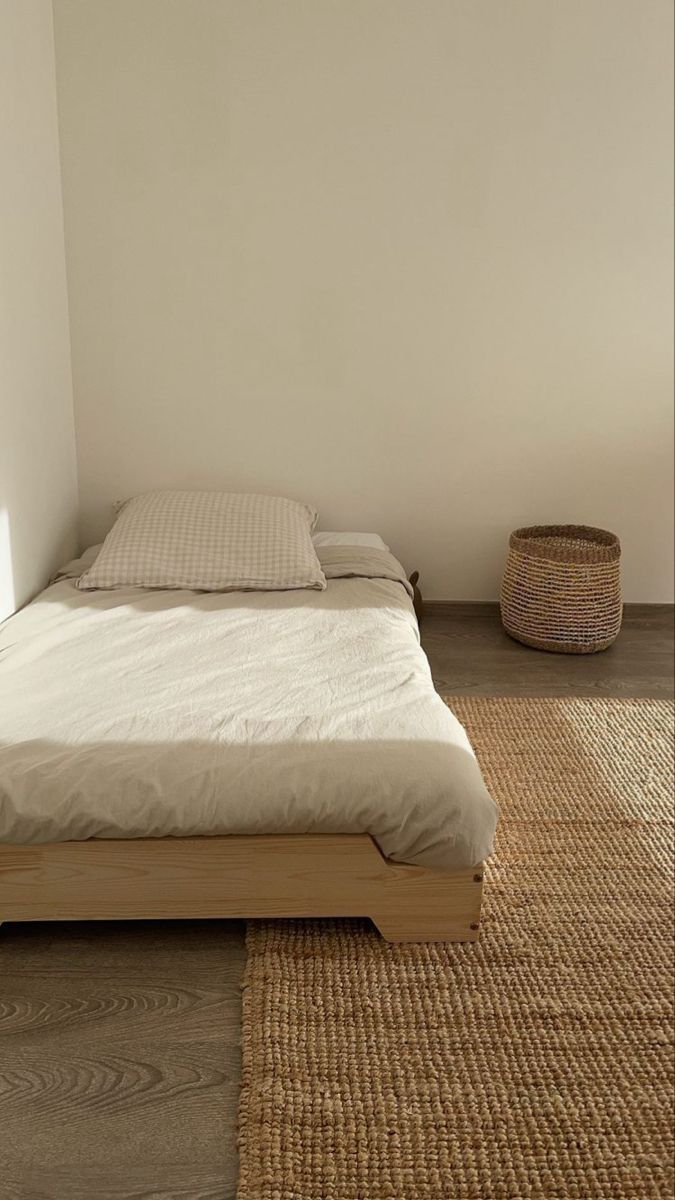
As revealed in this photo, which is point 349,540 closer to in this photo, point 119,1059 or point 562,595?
point 562,595

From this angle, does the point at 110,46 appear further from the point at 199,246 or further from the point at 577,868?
the point at 577,868

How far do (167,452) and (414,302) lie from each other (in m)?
0.99

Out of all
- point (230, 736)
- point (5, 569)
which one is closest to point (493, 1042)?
point (230, 736)

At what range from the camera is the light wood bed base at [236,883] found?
1.90 m

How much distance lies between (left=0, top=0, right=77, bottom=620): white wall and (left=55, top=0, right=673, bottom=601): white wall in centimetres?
15

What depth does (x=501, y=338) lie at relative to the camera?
3541 mm

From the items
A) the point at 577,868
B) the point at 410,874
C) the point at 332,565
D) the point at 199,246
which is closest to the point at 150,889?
the point at 410,874

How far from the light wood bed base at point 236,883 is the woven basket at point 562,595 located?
1.61 metres

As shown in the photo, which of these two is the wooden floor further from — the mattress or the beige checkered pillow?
the beige checkered pillow

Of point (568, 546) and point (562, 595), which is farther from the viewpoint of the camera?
point (568, 546)

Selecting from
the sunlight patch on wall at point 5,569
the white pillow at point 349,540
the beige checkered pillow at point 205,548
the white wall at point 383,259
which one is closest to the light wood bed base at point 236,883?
the sunlight patch on wall at point 5,569

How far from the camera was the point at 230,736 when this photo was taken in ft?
6.69

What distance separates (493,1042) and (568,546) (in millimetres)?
2145

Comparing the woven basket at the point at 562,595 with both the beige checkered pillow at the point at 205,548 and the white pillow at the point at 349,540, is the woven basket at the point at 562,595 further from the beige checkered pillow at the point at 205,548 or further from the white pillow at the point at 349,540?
the beige checkered pillow at the point at 205,548
